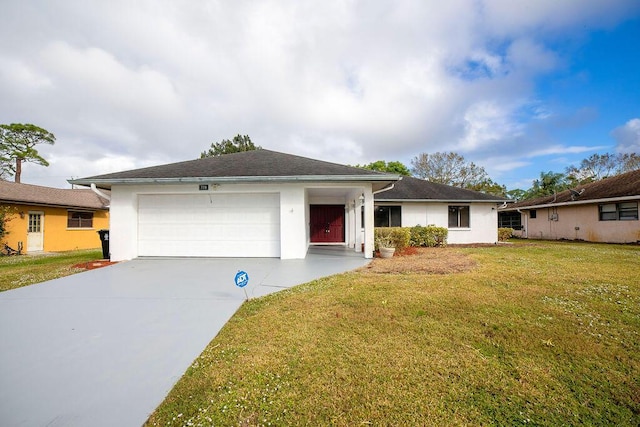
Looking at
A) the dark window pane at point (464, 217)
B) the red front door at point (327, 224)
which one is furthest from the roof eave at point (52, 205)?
the dark window pane at point (464, 217)

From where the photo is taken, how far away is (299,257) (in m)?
8.75

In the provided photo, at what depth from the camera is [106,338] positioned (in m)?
3.28

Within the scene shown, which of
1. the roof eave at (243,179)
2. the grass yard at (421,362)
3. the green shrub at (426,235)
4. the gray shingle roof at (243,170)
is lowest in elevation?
the grass yard at (421,362)

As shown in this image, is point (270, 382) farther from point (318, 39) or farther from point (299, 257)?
point (318, 39)

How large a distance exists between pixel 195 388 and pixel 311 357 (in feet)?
3.73

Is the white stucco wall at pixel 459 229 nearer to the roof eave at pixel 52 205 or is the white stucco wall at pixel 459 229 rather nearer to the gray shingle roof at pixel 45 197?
the gray shingle roof at pixel 45 197

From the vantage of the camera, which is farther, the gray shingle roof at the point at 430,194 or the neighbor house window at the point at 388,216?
the neighbor house window at the point at 388,216

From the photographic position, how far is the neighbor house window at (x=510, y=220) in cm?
2291

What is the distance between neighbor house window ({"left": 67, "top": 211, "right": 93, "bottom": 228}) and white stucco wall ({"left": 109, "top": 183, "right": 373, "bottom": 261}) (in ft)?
37.2

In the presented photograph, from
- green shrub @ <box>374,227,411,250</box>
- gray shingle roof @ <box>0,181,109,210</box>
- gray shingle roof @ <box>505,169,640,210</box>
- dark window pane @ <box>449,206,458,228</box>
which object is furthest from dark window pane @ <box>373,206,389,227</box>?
gray shingle roof @ <box>0,181,109,210</box>

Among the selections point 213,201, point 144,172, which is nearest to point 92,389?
point 213,201

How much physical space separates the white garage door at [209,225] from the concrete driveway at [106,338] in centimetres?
241

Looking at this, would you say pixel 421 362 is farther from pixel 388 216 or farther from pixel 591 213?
pixel 591 213

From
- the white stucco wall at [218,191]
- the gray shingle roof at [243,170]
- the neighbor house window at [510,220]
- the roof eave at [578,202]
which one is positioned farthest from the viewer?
the neighbor house window at [510,220]
